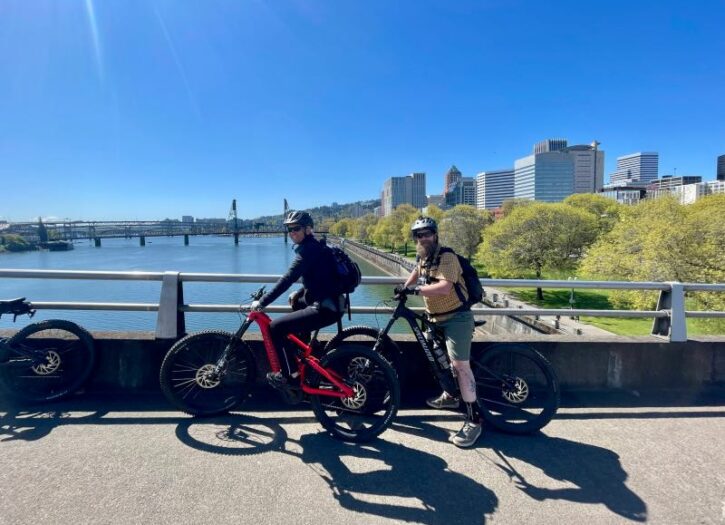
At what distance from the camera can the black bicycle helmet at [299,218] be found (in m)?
3.62

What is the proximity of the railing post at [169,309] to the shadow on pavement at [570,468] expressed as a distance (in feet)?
10.8

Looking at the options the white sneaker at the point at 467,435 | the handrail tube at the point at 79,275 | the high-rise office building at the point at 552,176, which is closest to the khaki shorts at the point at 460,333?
the white sneaker at the point at 467,435

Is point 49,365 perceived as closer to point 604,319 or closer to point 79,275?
point 79,275

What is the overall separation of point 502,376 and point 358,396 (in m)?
1.38

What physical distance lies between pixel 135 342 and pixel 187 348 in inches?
34.4

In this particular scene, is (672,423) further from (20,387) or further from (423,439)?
(20,387)

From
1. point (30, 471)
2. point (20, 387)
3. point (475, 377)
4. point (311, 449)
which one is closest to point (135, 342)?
point (20, 387)


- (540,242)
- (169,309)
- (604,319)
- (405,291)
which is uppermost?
(540,242)

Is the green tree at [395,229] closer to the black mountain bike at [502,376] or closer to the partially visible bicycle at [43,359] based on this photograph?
the black mountain bike at [502,376]

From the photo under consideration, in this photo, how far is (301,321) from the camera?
3607mm

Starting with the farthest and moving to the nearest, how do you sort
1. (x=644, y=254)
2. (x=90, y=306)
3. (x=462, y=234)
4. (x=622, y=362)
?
(x=462, y=234) < (x=644, y=254) < (x=622, y=362) < (x=90, y=306)

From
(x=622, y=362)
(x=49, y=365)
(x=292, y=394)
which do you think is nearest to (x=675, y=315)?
(x=622, y=362)

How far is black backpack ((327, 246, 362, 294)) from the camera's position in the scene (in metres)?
3.54

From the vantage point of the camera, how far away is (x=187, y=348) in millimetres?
3879
